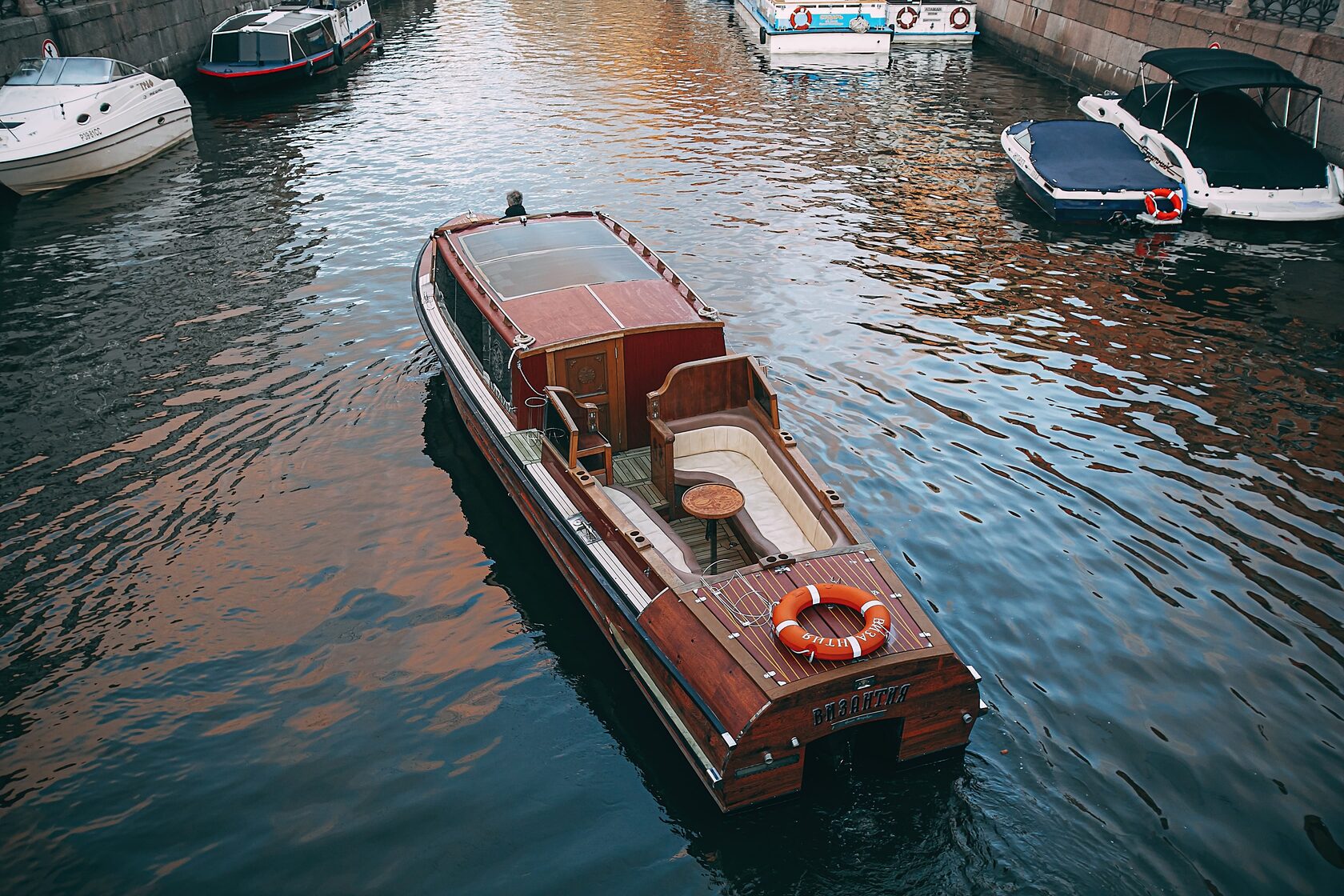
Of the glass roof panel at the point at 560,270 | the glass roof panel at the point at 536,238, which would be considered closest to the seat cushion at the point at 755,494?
the glass roof panel at the point at 560,270

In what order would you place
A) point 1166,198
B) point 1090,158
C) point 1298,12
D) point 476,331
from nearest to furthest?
1. point 476,331
2. point 1166,198
3. point 1090,158
4. point 1298,12

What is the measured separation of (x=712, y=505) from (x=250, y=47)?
92.9 feet

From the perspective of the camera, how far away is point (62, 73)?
71.4ft

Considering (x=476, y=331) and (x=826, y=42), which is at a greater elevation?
(x=826, y=42)

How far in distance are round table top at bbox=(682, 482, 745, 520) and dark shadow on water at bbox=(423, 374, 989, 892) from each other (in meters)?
1.69

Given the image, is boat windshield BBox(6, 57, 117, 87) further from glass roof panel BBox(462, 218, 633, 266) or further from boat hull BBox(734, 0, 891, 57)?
boat hull BBox(734, 0, 891, 57)

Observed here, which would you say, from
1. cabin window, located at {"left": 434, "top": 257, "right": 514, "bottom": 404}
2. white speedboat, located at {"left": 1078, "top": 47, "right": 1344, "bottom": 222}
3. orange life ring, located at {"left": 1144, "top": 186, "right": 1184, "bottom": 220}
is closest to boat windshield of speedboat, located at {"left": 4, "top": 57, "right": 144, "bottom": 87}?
cabin window, located at {"left": 434, "top": 257, "right": 514, "bottom": 404}

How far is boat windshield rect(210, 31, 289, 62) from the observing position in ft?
97.4

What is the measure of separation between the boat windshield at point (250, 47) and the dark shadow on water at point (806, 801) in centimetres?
2780

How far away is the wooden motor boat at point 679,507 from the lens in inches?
293

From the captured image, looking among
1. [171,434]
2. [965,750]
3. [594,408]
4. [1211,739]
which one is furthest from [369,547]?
[1211,739]

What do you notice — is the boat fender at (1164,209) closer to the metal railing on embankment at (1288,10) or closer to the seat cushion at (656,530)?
the metal railing on embankment at (1288,10)

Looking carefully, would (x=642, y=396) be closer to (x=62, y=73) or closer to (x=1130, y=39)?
(x=62, y=73)

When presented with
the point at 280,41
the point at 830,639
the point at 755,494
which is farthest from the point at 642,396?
the point at 280,41
